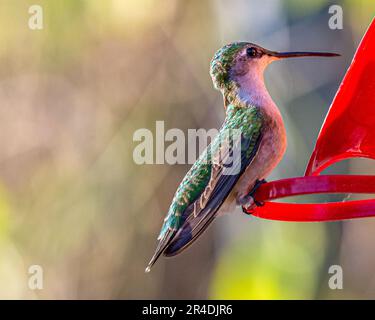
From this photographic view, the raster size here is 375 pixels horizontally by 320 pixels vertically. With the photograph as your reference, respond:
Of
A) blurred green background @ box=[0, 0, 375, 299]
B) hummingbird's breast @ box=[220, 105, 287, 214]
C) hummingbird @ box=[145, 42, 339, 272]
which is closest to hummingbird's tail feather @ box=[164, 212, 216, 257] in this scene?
hummingbird @ box=[145, 42, 339, 272]

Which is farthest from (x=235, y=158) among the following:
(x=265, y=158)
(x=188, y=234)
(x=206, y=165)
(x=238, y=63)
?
(x=238, y=63)

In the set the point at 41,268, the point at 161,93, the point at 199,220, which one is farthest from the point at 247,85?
the point at 41,268

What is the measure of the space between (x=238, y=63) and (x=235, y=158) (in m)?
0.48

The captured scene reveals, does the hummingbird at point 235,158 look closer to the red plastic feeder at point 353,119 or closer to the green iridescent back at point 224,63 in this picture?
the green iridescent back at point 224,63

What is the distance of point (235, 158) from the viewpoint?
272cm

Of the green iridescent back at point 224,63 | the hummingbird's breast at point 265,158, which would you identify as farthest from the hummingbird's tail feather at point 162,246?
the green iridescent back at point 224,63

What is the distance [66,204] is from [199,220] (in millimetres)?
2258

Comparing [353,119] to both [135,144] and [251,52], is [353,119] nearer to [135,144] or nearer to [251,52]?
[251,52]

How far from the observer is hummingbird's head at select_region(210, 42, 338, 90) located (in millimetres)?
2996

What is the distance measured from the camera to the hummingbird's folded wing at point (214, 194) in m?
2.54

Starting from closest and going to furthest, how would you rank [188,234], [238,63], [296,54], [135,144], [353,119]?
[188,234] → [296,54] → [353,119] → [238,63] → [135,144]

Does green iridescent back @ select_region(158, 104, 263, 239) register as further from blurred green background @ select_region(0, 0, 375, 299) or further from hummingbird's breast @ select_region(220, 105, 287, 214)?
blurred green background @ select_region(0, 0, 375, 299)

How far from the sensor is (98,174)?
15.1 feet
